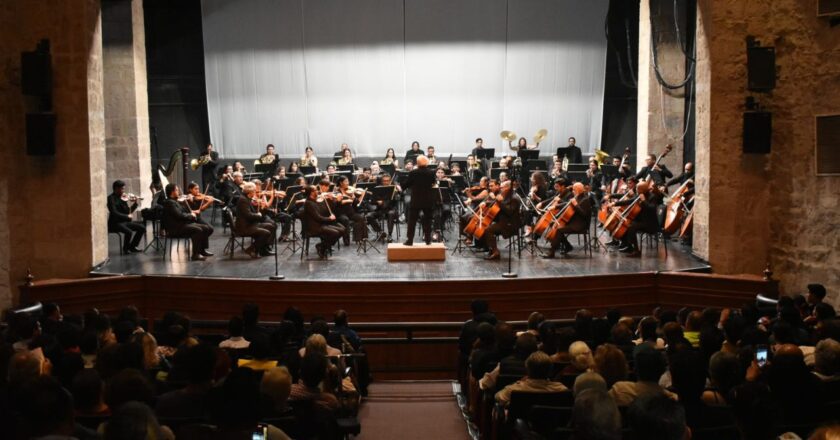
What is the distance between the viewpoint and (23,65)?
477 inches

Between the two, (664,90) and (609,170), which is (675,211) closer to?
(609,170)

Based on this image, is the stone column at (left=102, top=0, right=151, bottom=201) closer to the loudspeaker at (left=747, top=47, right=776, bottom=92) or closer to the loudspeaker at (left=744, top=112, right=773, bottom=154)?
the loudspeaker at (left=744, top=112, right=773, bottom=154)

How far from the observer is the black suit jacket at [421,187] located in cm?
1355

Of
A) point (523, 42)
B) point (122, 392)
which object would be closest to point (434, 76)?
point (523, 42)

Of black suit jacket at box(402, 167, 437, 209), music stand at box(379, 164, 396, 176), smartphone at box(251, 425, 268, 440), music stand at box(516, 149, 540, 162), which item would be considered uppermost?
music stand at box(516, 149, 540, 162)

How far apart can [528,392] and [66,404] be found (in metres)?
2.80

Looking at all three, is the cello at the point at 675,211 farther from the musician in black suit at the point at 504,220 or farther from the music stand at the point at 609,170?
the musician in black suit at the point at 504,220

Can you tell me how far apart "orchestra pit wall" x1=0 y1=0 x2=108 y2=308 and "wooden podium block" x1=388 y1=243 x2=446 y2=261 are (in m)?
4.28

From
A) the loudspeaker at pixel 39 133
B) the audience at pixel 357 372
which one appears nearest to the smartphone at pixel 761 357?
the audience at pixel 357 372

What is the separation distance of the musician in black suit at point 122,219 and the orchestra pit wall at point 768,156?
8.81 m

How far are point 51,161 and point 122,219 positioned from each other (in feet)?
6.11

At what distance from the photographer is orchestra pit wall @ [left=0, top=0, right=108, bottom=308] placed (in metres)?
12.3

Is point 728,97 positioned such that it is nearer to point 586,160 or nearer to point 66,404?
point 586,160

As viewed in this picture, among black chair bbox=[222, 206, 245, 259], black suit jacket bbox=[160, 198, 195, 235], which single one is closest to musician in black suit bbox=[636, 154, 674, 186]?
black chair bbox=[222, 206, 245, 259]
